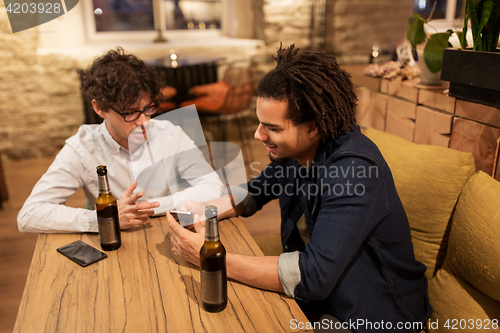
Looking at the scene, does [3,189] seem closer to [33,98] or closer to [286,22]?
[33,98]

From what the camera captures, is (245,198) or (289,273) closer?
(289,273)

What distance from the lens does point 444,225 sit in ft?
4.51

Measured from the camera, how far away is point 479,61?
1.36 meters

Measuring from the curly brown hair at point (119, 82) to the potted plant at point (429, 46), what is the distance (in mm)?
1156

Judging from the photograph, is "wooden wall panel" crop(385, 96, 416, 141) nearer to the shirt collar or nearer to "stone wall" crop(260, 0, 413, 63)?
the shirt collar

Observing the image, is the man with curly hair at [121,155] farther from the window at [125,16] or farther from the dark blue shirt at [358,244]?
the window at [125,16]

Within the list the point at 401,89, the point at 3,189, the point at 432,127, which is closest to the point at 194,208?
the point at 432,127

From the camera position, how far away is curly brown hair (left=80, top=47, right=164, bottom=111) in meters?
1.57

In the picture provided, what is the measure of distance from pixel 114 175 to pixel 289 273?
0.97 metres

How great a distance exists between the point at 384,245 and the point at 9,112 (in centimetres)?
420

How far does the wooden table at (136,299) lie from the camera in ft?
3.04

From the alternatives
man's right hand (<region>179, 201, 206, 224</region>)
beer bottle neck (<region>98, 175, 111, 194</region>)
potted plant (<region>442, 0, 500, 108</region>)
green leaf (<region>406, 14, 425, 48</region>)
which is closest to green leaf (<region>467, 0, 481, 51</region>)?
potted plant (<region>442, 0, 500, 108</region>)

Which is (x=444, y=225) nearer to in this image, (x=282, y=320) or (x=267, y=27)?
(x=282, y=320)

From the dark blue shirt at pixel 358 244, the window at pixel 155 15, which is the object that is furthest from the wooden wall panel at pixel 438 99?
the window at pixel 155 15
